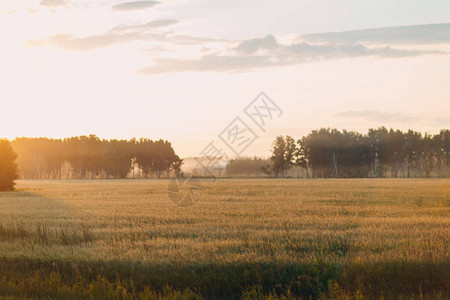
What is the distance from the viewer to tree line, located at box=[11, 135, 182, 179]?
134m

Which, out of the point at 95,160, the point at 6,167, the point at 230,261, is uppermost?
the point at 95,160

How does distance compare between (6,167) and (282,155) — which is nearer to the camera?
(6,167)

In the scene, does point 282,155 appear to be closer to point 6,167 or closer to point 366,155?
point 366,155

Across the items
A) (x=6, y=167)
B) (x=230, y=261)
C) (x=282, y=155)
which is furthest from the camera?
(x=282, y=155)

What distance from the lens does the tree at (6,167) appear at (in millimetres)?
57156

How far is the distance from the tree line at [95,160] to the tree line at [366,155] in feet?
103

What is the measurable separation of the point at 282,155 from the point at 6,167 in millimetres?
79647

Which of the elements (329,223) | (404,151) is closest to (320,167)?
(404,151)

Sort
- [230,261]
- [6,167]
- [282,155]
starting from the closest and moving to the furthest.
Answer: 1. [230,261]
2. [6,167]
3. [282,155]

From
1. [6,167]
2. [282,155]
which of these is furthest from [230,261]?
[282,155]

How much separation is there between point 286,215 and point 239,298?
13622 mm

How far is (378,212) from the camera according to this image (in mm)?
26312

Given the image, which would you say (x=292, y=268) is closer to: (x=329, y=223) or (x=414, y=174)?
(x=329, y=223)

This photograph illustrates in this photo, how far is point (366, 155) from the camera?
12875 centimetres
